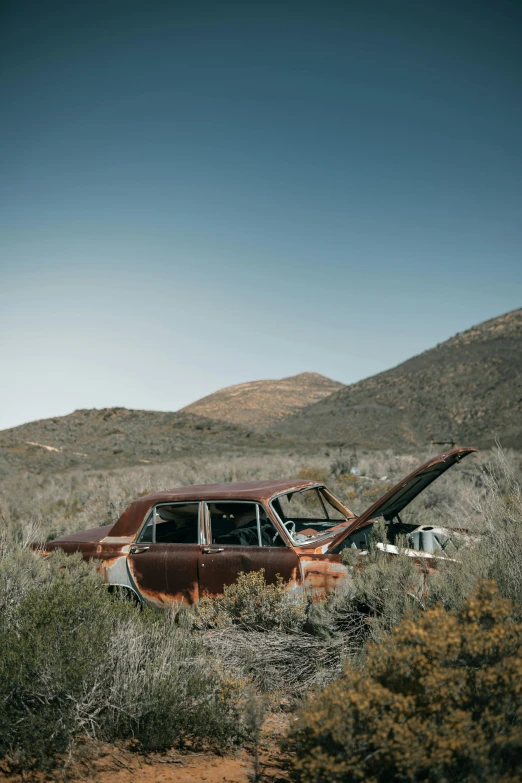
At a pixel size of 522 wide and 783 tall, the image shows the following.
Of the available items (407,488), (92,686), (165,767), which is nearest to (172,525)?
(92,686)

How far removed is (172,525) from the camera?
217 inches

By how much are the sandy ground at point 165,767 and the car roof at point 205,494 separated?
194 centimetres

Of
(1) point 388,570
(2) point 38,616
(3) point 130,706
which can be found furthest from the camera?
(1) point 388,570

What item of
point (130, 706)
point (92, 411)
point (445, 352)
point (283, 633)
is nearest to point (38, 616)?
point (130, 706)

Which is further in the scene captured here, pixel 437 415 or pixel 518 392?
pixel 437 415

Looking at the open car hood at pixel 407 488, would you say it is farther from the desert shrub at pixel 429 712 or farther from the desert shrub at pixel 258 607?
the desert shrub at pixel 429 712

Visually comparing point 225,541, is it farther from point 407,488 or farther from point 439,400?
point 439,400

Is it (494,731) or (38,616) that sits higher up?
(38,616)

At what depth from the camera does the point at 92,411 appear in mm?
43812

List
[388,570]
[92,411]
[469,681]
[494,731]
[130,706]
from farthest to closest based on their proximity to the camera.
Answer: [92,411]
[388,570]
[130,706]
[469,681]
[494,731]

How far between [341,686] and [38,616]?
2.10 m

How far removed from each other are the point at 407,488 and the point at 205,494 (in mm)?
1856

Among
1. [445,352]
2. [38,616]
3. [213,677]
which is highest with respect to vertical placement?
[445,352]

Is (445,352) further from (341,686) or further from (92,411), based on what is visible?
(341,686)
